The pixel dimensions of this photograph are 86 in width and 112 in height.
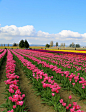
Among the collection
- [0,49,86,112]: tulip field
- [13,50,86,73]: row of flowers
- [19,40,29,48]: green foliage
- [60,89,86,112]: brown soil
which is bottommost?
[60,89,86,112]: brown soil

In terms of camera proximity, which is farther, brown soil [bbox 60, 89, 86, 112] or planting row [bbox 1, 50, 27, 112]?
brown soil [bbox 60, 89, 86, 112]

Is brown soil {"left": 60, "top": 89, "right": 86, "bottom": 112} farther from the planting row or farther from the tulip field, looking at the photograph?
the planting row

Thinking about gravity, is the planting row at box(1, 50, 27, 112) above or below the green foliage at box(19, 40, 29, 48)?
below

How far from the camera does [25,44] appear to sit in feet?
262

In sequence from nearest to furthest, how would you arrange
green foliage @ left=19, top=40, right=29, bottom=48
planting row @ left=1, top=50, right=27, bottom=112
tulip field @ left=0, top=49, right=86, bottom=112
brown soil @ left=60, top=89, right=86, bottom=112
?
planting row @ left=1, top=50, right=27, bottom=112 → tulip field @ left=0, top=49, right=86, bottom=112 → brown soil @ left=60, top=89, right=86, bottom=112 → green foliage @ left=19, top=40, right=29, bottom=48

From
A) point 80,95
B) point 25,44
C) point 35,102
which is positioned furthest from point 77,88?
point 25,44

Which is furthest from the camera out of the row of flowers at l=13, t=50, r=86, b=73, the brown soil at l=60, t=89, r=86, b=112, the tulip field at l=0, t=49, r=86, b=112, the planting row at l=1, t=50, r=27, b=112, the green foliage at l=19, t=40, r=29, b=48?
the green foliage at l=19, t=40, r=29, b=48

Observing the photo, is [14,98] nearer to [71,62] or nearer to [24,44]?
[71,62]

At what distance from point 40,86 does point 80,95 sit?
1616mm

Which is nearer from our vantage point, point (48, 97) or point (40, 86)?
point (48, 97)

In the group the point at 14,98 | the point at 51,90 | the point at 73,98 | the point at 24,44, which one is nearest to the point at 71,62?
the point at 73,98

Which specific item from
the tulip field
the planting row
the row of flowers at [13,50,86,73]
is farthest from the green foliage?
the planting row

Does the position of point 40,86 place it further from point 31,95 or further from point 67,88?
point 67,88

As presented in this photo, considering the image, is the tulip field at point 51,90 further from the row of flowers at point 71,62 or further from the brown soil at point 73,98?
the row of flowers at point 71,62
